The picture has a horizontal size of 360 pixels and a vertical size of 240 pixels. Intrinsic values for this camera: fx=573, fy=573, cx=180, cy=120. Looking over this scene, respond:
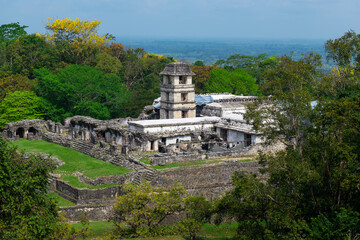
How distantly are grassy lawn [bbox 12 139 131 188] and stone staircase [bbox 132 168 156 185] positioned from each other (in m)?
1.23

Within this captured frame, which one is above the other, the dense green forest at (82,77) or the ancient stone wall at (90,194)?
the dense green forest at (82,77)

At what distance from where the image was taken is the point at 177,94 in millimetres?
52500

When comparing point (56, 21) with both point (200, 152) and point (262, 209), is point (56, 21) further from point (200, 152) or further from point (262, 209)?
point (262, 209)

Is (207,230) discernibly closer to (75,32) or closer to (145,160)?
(145,160)

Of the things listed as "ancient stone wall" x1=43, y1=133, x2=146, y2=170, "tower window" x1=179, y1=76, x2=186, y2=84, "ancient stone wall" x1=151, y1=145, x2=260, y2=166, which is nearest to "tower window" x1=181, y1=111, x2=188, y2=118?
"tower window" x1=179, y1=76, x2=186, y2=84

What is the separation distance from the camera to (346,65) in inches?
1407

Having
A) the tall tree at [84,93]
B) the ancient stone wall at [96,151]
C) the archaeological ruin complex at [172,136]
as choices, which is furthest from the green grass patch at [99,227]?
the tall tree at [84,93]

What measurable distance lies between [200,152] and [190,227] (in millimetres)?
14324

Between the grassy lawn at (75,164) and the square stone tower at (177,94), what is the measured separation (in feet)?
33.7

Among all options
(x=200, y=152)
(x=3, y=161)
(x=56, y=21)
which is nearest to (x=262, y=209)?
(x=3, y=161)

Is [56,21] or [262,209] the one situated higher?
[56,21]

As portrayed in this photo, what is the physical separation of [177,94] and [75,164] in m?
13.9

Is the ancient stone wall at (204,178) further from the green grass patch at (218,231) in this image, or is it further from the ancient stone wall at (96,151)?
the green grass patch at (218,231)

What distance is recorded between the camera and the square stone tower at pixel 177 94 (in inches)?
2063
